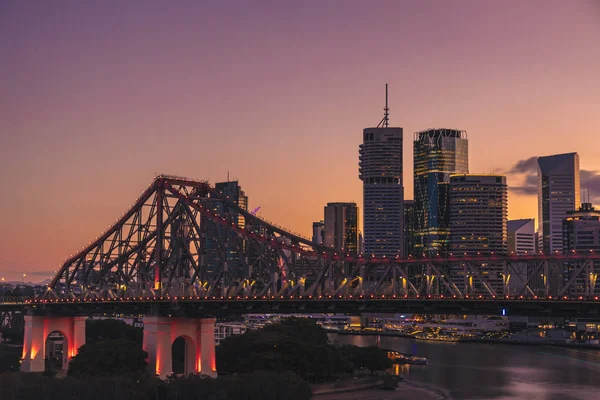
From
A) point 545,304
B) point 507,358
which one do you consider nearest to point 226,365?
point 545,304

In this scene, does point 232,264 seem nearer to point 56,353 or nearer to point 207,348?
point 207,348

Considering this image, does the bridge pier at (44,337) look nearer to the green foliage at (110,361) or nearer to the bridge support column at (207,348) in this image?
the green foliage at (110,361)

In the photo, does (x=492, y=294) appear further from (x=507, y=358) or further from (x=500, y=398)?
(x=507, y=358)

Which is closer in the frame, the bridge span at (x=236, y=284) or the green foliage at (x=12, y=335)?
the bridge span at (x=236, y=284)

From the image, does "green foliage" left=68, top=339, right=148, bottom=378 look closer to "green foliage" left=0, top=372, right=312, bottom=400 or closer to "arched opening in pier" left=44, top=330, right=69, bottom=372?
"green foliage" left=0, top=372, right=312, bottom=400

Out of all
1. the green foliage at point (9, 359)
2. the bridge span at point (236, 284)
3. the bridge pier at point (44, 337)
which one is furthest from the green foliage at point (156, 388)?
the green foliage at point (9, 359)

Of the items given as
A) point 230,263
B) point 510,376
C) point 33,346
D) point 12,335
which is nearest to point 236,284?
point 230,263
